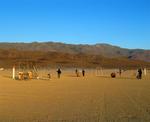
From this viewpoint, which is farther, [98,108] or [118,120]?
[98,108]

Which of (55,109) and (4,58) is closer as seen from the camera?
(55,109)

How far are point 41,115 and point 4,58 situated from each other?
117m

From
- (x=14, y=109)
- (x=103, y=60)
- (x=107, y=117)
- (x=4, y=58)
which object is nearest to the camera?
(x=107, y=117)

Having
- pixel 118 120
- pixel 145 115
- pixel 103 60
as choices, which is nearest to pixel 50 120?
pixel 118 120

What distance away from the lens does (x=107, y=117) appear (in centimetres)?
1207

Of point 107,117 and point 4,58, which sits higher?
point 4,58

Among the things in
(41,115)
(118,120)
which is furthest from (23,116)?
(118,120)

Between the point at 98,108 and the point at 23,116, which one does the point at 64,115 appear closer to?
the point at 23,116

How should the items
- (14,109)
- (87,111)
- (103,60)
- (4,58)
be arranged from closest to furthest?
1. (87,111)
2. (14,109)
3. (4,58)
4. (103,60)

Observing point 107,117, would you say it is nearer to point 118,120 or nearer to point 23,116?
point 118,120

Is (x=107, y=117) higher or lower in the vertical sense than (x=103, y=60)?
lower

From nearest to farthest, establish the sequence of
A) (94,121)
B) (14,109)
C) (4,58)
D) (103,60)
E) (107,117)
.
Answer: (94,121), (107,117), (14,109), (4,58), (103,60)

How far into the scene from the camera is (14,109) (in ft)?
48.1

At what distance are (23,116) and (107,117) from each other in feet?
9.04
